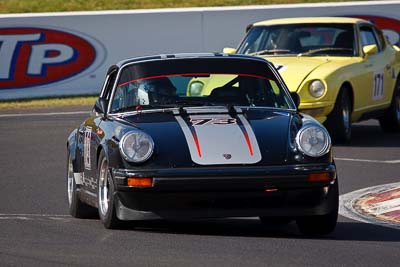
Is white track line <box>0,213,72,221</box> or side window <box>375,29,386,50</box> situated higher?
white track line <box>0,213,72,221</box>

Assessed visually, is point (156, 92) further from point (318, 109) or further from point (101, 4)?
point (101, 4)

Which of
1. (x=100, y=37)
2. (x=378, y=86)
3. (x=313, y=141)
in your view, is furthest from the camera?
(x=100, y=37)

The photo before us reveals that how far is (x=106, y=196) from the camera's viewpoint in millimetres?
8914

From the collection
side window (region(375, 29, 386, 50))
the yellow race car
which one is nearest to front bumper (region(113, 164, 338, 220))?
the yellow race car

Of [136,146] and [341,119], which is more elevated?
[136,146]

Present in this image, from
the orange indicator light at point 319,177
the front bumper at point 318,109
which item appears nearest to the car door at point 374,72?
the front bumper at point 318,109

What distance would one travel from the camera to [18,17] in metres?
22.8

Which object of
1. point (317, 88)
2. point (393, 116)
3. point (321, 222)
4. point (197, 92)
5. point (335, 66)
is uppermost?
point (197, 92)

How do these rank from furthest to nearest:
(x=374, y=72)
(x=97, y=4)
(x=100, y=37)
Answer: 1. (x=97, y=4)
2. (x=100, y=37)
3. (x=374, y=72)

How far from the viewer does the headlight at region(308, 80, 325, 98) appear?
15031 millimetres

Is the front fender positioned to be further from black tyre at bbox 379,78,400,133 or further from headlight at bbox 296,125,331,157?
black tyre at bbox 379,78,400,133

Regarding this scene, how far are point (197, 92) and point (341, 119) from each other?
19.6 feet

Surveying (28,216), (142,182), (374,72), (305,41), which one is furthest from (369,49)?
(142,182)

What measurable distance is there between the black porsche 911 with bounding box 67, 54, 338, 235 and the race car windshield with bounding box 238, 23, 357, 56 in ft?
22.0
